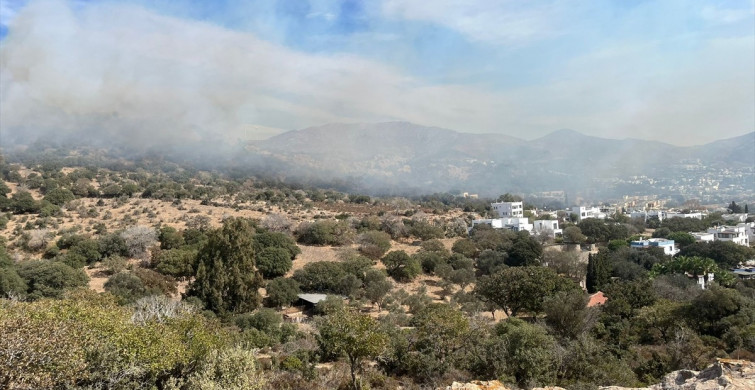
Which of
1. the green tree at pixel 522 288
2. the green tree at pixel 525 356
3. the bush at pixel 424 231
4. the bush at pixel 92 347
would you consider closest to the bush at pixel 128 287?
the bush at pixel 92 347

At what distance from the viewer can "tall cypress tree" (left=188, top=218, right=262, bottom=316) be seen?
2269cm

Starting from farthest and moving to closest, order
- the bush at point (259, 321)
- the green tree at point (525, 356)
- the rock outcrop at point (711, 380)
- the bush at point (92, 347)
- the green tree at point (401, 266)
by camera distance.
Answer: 1. the green tree at point (401, 266)
2. the bush at point (259, 321)
3. the green tree at point (525, 356)
4. the rock outcrop at point (711, 380)
5. the bush at point (92, 347)

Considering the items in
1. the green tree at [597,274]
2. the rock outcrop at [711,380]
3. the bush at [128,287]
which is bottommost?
the green tree at [597,274]

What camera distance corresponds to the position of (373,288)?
26094 mm

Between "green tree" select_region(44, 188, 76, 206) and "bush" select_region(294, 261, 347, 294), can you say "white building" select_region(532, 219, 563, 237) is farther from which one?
"green tree" select_region(44, 188, 76, 206)

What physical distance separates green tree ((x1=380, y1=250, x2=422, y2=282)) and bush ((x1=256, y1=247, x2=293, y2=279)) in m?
6.97

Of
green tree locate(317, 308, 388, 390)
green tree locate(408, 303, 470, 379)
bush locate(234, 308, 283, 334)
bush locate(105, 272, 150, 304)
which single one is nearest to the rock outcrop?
green tree locate(317, 308, 388, 390)

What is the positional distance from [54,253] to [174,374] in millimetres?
24393

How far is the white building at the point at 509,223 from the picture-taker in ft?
169

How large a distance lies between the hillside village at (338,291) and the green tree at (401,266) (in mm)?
101

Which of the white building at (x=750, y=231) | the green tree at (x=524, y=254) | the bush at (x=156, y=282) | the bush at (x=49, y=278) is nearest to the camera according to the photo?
the bush at (x=49, y=278)

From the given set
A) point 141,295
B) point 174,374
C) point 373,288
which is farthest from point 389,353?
point 141,295

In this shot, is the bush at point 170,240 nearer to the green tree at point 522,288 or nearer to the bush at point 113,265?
the bush at point 113,265

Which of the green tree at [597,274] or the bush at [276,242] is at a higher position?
the bush at [276,242]
